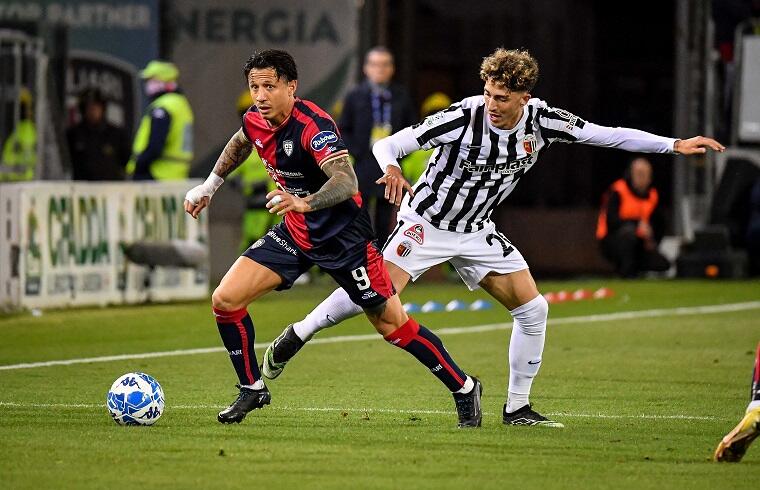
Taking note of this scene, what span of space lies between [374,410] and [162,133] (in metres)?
7.78

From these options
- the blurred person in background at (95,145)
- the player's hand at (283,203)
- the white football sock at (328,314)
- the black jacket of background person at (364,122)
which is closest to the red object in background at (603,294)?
the black jacket of background person at (364,122)

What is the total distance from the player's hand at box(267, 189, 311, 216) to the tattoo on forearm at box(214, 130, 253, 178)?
38.1 inches

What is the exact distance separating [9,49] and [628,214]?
7.12 m

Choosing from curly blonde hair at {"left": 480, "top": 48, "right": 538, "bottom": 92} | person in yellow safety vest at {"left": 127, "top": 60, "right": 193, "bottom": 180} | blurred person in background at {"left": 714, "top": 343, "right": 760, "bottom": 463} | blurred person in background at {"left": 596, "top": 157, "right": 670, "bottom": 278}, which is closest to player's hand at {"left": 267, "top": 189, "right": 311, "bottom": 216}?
curly blonde hair at {"left": 480, "top": 48, "right": 538, "bottom": 92}

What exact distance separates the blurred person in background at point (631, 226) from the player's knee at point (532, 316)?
11011 mm

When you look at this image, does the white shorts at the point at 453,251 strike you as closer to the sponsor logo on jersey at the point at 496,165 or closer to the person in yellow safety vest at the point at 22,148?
the sponsor logo on jersey at the point at 496,165

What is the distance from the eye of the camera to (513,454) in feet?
25.6

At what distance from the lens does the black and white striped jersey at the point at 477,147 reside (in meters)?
8.74

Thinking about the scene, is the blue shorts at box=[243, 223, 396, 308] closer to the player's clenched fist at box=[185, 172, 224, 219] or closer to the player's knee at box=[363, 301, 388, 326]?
the player's knee at box=[363, 301, 388, 326]

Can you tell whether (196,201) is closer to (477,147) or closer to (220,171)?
(220,171)

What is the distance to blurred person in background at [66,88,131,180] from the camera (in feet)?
60.7

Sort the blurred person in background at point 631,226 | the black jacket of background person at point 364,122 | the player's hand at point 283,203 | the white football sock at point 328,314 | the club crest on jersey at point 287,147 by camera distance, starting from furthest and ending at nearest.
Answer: the blurred person in background at point 631,226, the black jacket of background person at point 364,122, the white football sock at point 328,314, the club crest on jersey at point 287,147, the player's hand at point 283,203

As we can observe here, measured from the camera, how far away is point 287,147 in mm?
8539

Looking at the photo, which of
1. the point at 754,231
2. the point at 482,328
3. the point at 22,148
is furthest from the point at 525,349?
the point at 754,231
